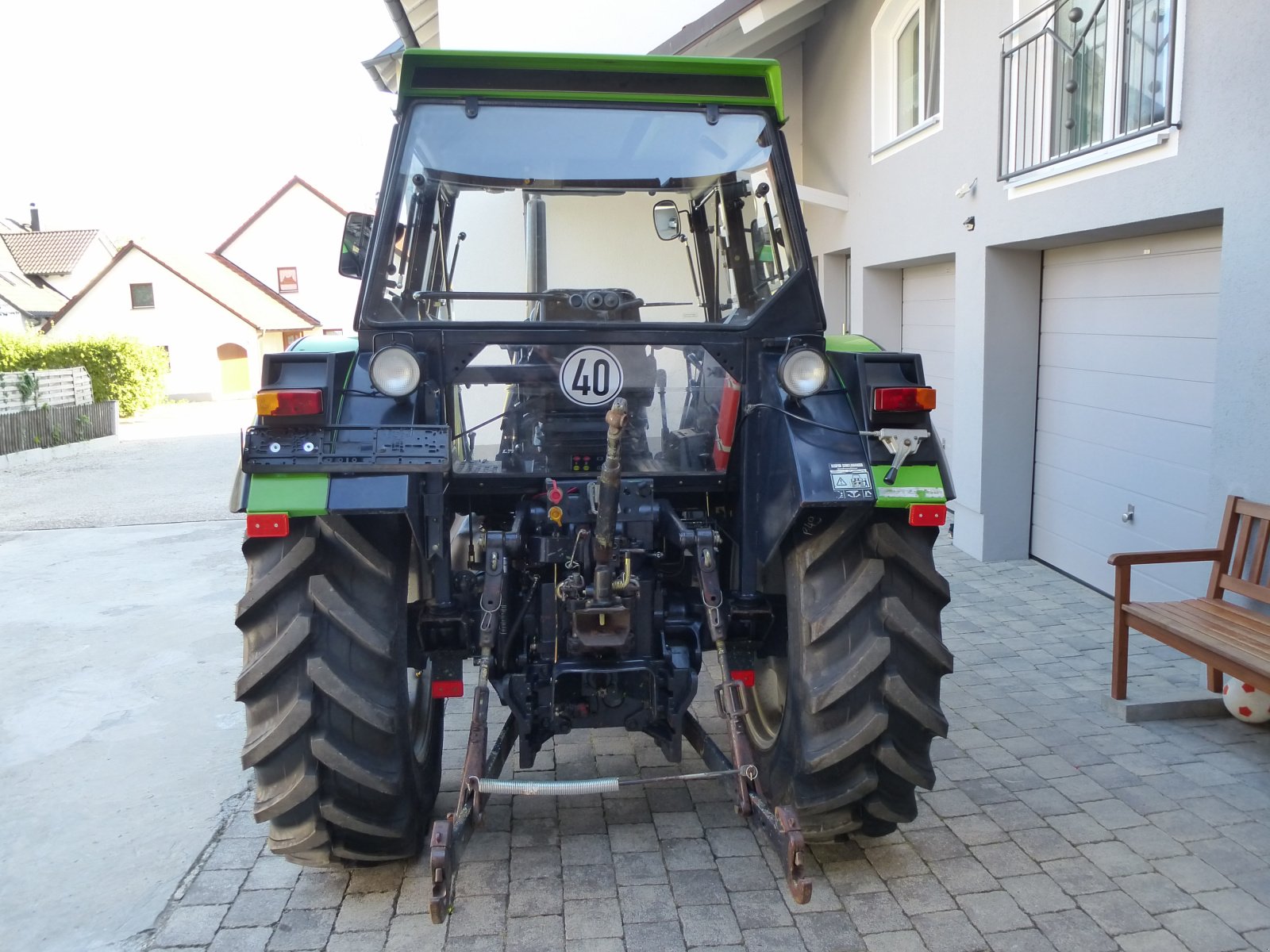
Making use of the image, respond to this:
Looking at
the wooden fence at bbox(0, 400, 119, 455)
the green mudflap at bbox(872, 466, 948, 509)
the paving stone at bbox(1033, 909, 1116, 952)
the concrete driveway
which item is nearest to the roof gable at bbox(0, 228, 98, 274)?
the wooden fence at bbox(0, 400, 119, 455)

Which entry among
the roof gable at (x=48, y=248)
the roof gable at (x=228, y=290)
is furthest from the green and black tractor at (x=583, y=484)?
the roof gable at (x=48, y=248)

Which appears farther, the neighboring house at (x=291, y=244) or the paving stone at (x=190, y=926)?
the neighboring house at (x=291, y=244)

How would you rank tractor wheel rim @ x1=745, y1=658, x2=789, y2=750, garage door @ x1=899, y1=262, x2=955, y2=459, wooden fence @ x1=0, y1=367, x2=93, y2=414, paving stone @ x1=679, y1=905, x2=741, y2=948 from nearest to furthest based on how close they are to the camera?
paving stone @ x1=679, y1=905, x2=741, y2=948 → tractor wheel rim @ x1=745, y1=658, x2=789, y2=750 → garage door @ x1=899, y1=262, x2=955, y2=459 → wooden fence @ x1=0, y1=367, x2=93, y2=414

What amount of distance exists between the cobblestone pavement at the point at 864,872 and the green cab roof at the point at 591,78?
2.44 m

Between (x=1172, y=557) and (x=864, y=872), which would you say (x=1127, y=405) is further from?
(x=864, y=872)

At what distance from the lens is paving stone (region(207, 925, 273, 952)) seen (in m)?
2.95

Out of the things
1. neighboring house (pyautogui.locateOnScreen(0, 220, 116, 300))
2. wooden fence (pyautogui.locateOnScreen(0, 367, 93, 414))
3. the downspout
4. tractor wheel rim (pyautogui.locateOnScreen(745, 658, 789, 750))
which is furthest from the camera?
neighboring house (pyautogui.locateOnScreen(0, 220, 116, 300))

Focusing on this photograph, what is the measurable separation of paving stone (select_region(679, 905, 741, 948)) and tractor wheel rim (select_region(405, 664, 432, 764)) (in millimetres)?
996

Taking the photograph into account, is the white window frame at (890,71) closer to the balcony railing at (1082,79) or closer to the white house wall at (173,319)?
the balcony railing at (1082,79)

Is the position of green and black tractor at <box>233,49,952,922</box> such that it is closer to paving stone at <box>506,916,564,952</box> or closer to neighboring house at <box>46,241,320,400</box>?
paving stone at <box>506,916,564,952</box>

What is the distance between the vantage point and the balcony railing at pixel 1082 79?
5.36 m

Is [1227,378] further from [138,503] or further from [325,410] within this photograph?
[138,503]

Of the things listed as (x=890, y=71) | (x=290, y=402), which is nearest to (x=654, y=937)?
(x=290, y=402)

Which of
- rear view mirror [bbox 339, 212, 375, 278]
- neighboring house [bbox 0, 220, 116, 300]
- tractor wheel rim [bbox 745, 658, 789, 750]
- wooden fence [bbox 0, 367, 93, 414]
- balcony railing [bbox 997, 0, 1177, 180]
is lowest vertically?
tractor wheel rim [bbox 745, 658, 789, 750]
